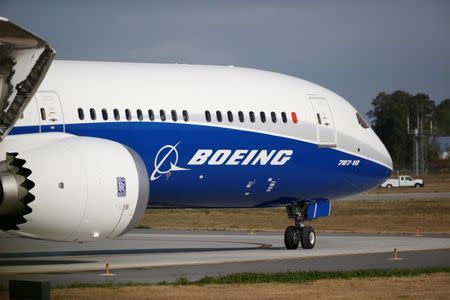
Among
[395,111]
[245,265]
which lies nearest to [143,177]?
[245,265]

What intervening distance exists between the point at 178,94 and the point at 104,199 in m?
10.2

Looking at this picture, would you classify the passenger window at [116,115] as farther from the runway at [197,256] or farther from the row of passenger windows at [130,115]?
the runway at [197,256]

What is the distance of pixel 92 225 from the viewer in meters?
19.4

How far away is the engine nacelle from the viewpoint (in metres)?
18.6

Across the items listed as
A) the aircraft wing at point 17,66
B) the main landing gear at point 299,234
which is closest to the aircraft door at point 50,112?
the aircraft wing at point 17,66

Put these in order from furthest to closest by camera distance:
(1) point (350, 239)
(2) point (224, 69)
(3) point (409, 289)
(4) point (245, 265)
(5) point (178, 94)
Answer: (1) point (350, 239) → (2) point (224, 69) → (5) point (178, 94) → (4) point (245, 265) → (3) point (409, 289)

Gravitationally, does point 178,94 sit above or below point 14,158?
above

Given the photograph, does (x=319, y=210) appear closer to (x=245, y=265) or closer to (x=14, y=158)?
(x=245, y=265)

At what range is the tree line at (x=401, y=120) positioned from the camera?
600 ft

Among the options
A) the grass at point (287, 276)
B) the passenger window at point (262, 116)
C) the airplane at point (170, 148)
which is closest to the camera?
the airplane at point (170, 148)

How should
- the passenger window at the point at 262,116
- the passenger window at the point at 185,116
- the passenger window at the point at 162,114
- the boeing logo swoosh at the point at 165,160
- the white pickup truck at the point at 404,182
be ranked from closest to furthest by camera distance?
the boeing logo swoosh at the point at 165,160
the passenger window at the point at 162,114
the passenger window at the point at 185,116
the passenger window at the point at 262,116
the white pickup truck at the point at 404,182

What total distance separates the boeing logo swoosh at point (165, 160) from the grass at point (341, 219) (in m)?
17.8

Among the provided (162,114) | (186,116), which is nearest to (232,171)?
(186,116)

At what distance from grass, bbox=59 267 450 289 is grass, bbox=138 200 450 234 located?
19876 mm
